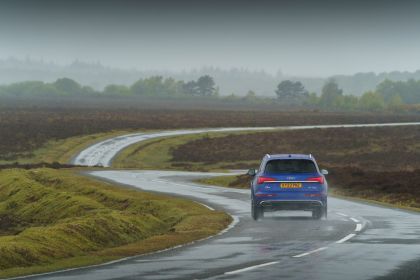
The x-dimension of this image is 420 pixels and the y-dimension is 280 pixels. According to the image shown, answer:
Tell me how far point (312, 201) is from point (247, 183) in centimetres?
2767

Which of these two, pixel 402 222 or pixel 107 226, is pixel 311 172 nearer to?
pixel 402 222

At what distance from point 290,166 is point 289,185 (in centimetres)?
68

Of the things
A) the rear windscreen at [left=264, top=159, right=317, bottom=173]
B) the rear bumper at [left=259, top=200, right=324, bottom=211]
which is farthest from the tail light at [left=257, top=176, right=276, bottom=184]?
the rear bumper at [left=259, top=200, right=324, bottom=211]

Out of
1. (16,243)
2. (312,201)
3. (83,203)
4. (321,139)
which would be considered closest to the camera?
(16,243)

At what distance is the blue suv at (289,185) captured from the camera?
95.8 feet

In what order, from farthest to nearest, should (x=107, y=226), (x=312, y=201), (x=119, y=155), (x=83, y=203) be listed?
(x=119, y=155) < (x=83, y=203) < (x=312, y=201) < (x=107, y=226)

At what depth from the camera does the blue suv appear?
29.2 m

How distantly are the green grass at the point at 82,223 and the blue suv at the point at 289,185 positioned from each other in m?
1.69

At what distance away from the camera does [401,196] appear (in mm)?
46000

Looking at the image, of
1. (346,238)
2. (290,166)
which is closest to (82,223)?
(290,166)

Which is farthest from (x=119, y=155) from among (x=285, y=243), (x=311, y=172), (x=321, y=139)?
(x=285, y=243)

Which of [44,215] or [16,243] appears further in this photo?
[44,215]

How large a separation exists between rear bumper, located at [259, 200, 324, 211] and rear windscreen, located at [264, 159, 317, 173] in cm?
97

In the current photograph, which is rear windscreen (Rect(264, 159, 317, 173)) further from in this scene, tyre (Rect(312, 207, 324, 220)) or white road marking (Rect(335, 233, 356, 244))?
white road marking (Rect(335, 233, 356, 244))
